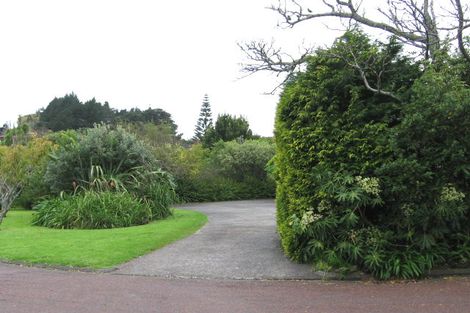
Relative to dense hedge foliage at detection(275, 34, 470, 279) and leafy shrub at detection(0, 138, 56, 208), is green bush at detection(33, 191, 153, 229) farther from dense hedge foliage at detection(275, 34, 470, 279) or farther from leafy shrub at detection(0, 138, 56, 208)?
dense hedge foliage at detection(275, 34, 470, 279)

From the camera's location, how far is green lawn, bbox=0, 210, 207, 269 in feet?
31.2

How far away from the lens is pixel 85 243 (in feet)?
37.1

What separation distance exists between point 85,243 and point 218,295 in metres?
5.55

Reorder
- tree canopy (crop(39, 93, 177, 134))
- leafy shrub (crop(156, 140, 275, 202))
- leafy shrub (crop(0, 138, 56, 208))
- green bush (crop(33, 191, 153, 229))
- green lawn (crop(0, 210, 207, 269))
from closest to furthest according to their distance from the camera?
green lawn (crop(0, 210, 207, 269)), green bush (crop(33, 191, 153, 229)), leafy shrub (crop(0, 138, 56, 208)), leafy shrub (crop(156, 140, 275, 202)), tree canopy (crop(39, 93, 177, 134))

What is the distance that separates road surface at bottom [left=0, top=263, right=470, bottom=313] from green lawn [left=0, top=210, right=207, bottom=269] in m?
1.28

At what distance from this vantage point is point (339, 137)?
8.52m

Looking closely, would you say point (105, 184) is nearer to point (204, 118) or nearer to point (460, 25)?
point (460, 25)

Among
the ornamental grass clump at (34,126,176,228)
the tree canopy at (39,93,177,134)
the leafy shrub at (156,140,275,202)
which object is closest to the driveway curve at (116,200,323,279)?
the ornamental grass clump at (34,126,176,228)

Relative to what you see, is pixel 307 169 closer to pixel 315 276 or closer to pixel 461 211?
pixel 315 276

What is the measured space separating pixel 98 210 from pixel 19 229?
242cm

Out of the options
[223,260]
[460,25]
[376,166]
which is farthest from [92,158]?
[460,25]

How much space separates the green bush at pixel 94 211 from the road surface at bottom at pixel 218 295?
6878 millimetres

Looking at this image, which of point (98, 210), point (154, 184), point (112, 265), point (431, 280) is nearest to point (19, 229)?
point (98, 210)

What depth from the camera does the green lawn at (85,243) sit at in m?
A: 9.52
